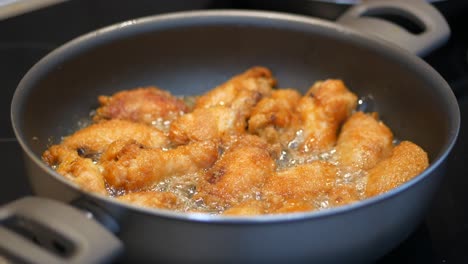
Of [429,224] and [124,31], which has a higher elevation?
[124,31]

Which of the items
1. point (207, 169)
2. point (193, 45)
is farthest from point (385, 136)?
point (193, 45)

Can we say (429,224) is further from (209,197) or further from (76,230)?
(76,230)

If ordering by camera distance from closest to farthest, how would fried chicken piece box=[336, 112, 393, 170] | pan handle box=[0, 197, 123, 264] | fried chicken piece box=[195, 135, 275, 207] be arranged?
pan handle box=[0, 197, 123, 264]
fried chicken piece box=[195, 135, 275, 207]
fried chicken piece box=[336, 112, 393, 170]

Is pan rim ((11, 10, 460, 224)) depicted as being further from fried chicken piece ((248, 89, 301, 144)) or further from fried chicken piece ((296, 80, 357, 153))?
fried chicken piece ((248, 89, 301, 144))

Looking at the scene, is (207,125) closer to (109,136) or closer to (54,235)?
(109,136)

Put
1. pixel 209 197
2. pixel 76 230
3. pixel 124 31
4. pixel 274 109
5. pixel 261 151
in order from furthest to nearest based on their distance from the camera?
Answer: 1. pixel 124 31
2. pixel 274 109
3. pixel 261 151
4. pixel 209 197
5. pixel 76 230

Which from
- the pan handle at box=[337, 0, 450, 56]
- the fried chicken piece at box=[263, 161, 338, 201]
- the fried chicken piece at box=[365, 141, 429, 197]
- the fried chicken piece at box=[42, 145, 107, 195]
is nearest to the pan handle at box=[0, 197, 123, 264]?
the fried chicken piece at box=[42, 145, 107, 195]

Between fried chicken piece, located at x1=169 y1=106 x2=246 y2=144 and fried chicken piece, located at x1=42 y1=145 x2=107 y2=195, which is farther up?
fried chicken piece, located at x1=42 y1=145 x2=107 y2=195
